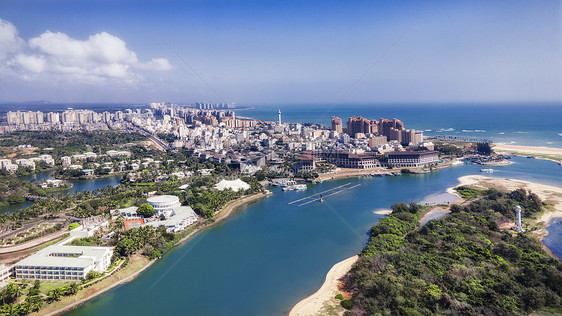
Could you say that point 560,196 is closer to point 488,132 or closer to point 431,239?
point 431,239

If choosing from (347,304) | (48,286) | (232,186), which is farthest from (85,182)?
(347,304)

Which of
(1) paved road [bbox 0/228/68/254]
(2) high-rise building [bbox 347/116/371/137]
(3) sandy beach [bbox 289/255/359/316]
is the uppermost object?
(2) high-rise building [bbox 347/116/371/137]

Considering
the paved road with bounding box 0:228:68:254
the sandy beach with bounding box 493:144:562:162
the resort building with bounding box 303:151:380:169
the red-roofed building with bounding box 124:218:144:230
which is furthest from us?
the sandy beach with bounding box 493:144:562:162

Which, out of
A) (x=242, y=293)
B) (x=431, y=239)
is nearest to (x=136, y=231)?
(x=242, y=293)

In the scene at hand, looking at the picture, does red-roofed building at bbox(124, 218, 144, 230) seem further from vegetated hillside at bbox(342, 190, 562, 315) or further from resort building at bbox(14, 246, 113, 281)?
vegetated hillside at bbox(342, 190, 562, 315)

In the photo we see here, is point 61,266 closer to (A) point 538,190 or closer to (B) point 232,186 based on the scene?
(B) point 232,186

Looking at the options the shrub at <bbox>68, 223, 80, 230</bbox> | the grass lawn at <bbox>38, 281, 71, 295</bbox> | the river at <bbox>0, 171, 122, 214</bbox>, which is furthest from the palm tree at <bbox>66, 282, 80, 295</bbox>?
the river at <bbox>0, 171, 122, 214</bbox>

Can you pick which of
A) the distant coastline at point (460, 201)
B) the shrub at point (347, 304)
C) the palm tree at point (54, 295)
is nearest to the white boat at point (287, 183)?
the distant coastline at point (460, 201)

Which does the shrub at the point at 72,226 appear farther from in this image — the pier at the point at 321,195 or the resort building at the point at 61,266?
the pier at the point at 321,195
